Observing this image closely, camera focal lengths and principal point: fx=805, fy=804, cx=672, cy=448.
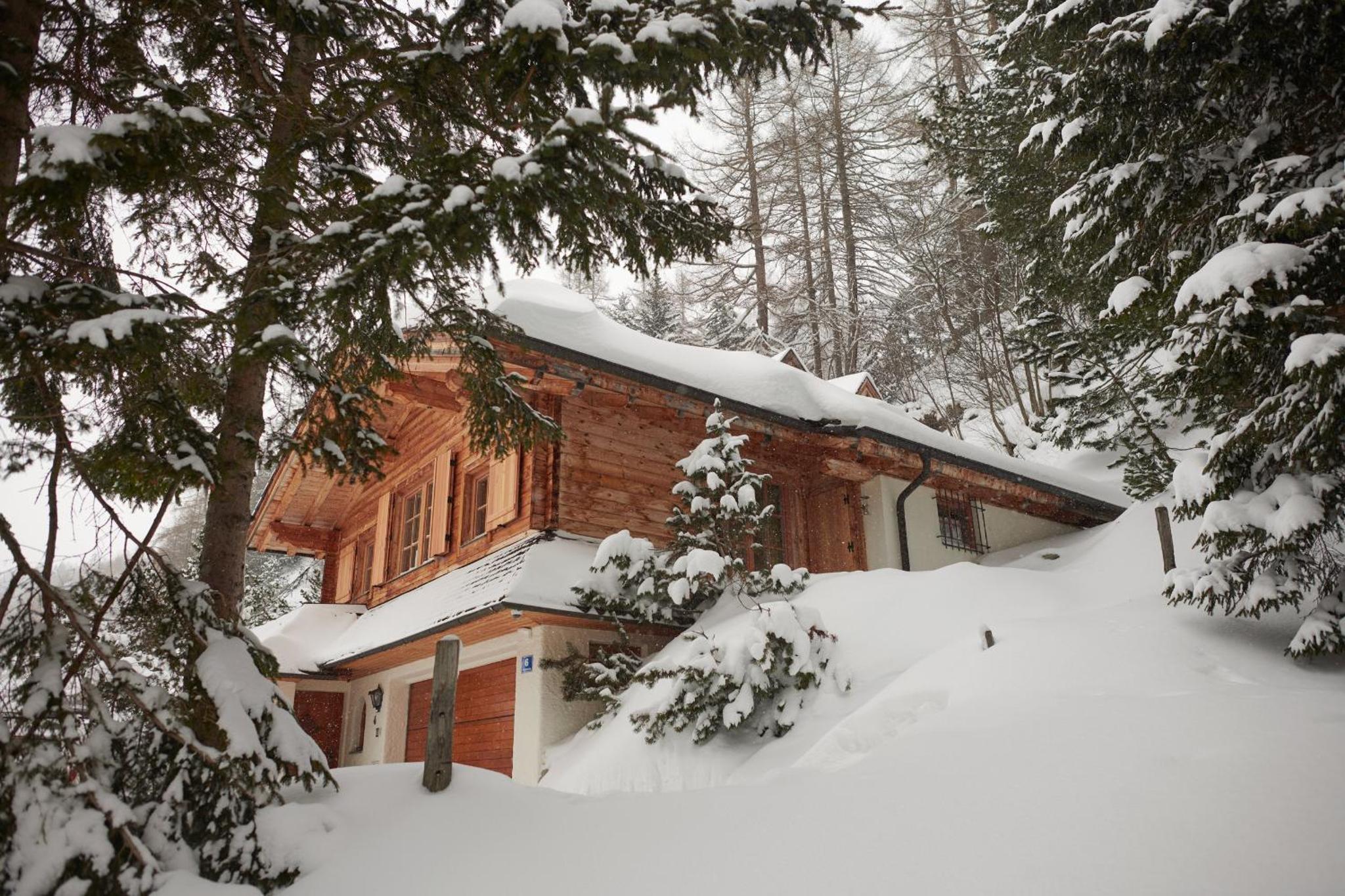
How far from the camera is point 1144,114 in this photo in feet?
18.5

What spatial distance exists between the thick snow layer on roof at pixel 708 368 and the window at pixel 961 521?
33.7 inches

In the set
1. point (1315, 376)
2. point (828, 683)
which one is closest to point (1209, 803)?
point (1315, 376)

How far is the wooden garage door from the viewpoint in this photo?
942cm

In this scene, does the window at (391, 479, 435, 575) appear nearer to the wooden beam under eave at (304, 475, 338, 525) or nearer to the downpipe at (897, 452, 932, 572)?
the wooden beam under eave at (304, 475, 338, 525)

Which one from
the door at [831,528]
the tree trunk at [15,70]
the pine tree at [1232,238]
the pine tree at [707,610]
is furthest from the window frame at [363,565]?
the pine tree at [1232,238]

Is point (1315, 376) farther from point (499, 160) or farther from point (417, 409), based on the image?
point (417, 409)

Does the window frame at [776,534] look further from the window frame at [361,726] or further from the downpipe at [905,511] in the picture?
the window frame at [361,726]

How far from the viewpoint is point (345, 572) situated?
15.6 metres

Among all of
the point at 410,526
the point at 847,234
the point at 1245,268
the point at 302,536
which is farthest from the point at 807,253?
the point at 1245,268

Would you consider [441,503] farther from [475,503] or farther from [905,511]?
[905,511]

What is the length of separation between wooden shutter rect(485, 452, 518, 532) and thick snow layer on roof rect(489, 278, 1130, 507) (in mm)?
1701

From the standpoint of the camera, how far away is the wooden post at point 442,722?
4418 millimetres

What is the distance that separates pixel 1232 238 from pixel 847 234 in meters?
18.1

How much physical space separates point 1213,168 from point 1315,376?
6.54 ft
